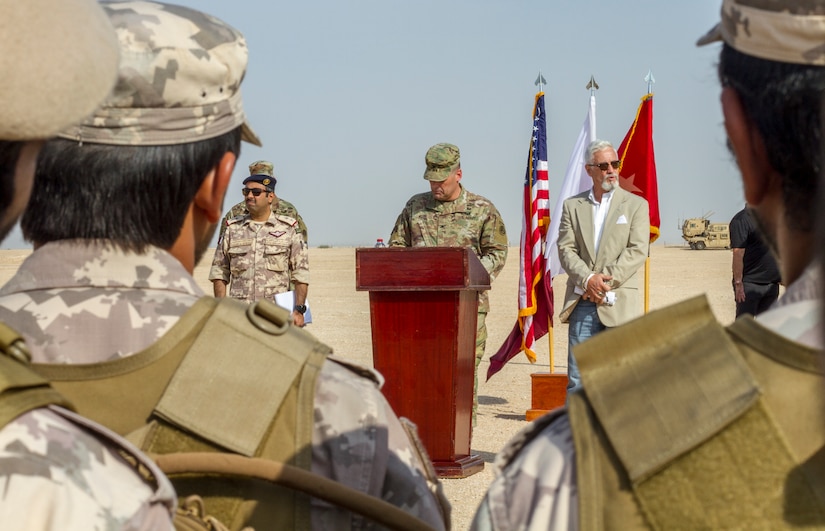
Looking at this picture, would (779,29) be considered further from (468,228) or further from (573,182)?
(573,182)

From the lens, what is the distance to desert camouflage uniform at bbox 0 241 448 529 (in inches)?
71.9

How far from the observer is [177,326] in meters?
1.82

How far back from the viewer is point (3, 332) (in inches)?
50.5

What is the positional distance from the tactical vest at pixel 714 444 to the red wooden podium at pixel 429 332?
5.19 m

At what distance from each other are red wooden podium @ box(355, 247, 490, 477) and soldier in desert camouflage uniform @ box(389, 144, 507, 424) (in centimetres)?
124

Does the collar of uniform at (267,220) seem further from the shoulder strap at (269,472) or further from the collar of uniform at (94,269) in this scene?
the shoulder strap at (269,472)

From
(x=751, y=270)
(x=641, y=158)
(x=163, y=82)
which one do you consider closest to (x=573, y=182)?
(x=641, y=158)

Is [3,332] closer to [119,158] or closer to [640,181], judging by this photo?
[119,158]

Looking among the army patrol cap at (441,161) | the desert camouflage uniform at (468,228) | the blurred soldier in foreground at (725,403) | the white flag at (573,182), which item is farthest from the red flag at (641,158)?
the blurred soldier in foreground at (725,403)

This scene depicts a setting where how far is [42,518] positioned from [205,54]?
1.04 meters

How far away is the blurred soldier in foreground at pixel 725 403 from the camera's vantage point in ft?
4.06

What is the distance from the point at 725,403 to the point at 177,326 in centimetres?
92

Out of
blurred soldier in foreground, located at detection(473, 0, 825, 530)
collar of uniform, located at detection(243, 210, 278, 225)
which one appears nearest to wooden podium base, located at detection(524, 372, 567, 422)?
collar of uniform, located at detection(243, 210, 278, 225)

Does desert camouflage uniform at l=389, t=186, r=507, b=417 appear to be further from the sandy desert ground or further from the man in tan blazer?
the sandy desert ground
